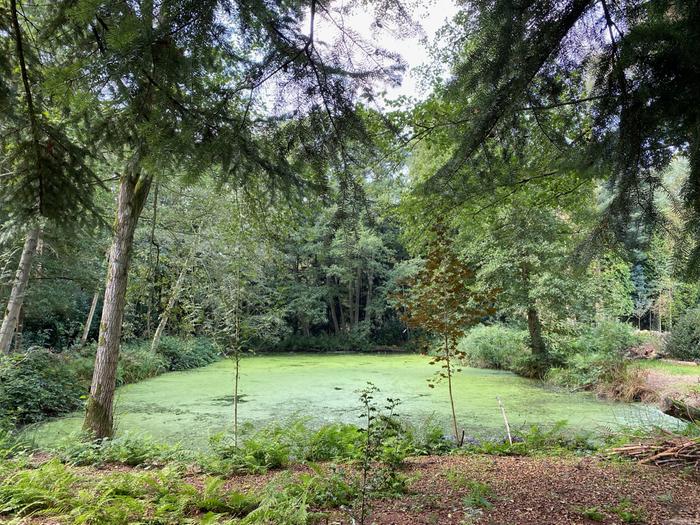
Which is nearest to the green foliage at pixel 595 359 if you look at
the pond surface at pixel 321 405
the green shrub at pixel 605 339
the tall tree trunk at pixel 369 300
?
the green shrub at pixel 605 339

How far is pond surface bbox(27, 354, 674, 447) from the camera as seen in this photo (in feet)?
14.8

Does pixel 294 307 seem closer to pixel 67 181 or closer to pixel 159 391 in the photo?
pixel 159 391

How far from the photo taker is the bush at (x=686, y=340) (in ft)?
31.8

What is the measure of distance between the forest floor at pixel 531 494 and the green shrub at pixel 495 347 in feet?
22.5

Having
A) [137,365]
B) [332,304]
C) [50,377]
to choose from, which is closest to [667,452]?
[50,377]

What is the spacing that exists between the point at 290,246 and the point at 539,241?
10183mm

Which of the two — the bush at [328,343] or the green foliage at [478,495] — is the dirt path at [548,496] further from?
the bush at [328,343]

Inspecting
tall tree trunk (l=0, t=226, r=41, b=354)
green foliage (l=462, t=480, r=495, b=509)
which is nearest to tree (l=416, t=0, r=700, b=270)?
green foliage (l=462, t=480, r=495, b=509)

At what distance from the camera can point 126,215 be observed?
3.68 m

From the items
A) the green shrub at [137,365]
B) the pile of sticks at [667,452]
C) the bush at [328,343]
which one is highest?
the pile of sticks at [667,452]

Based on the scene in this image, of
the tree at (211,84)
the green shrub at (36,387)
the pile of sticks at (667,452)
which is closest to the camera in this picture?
the tree at (211,84)

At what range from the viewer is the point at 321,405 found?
5754 millimetres

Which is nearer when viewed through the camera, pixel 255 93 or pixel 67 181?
pixel 255 93

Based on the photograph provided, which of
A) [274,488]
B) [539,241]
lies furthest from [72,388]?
[539,241]
